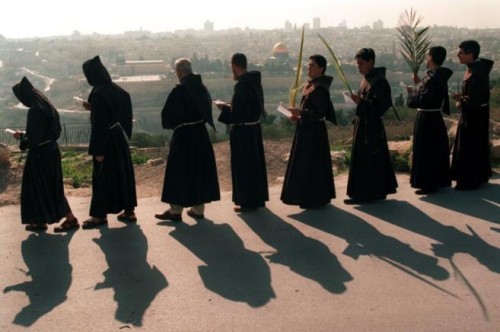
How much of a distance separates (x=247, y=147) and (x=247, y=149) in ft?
0.07

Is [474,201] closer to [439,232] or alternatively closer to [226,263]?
[439,232]

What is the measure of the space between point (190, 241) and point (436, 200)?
8.84ft

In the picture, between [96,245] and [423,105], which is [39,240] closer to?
[96,245]

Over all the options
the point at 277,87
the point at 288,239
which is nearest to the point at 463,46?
the point at 288,239

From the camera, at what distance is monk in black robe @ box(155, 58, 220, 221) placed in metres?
5.30

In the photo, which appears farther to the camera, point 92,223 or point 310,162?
point 310,162

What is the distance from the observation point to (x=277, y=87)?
74875 millimetres

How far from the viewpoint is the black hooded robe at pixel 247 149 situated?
565 centimetres

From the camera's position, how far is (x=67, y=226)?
523 centimetres

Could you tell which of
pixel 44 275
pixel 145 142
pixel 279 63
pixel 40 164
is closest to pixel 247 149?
pixel 40 164

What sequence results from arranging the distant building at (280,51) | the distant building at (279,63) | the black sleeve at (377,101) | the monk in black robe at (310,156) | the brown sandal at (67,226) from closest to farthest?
the brown sandal at (67,226)
the monk in black robe at (310,156)
the black sleeve at (377,101)
the distant building at (279,63)
the distant building at (280,51)

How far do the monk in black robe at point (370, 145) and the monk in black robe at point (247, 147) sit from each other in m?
0.97

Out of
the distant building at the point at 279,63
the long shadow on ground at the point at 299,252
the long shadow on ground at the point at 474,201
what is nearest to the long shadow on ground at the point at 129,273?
the long shadow on ground at the point at 299,252

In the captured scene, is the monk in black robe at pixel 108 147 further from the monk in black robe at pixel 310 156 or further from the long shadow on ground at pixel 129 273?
the monk in black robe at pixel 310 156
